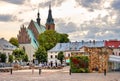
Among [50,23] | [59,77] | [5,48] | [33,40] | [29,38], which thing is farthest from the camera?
[50,23]

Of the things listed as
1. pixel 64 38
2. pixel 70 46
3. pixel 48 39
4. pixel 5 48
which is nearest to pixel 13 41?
pixel 64 38

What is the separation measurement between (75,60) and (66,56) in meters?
79.9

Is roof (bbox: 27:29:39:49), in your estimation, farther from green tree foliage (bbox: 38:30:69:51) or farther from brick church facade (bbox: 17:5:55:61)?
green tree foliage (bbox: 38:30:69:51)

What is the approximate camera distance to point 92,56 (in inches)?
2518

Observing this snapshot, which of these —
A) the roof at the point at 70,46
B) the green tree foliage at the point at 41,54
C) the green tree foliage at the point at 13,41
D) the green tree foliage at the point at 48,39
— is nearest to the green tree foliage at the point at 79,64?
the green tree foliage at the point at 41,54

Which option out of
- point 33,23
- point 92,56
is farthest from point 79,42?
point 92,56

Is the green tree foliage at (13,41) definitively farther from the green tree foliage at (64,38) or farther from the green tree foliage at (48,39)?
the green tree foliage at (64,38)

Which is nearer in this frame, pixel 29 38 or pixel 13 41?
pixel 29 38

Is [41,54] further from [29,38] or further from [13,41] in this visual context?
[13,41]

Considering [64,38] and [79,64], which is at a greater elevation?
[64,38]

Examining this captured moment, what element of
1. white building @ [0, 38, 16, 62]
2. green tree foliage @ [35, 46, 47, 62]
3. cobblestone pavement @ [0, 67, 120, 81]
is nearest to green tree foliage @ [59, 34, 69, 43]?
green tree foliage @ [35, 46, 47, 62]

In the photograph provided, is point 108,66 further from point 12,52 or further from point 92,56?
point 12,52

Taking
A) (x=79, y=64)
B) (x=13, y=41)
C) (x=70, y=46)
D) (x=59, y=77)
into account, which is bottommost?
(x=59, y=77)

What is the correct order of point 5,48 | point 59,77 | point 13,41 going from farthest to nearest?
point 13,41 < point 5,48 < point 59,77
